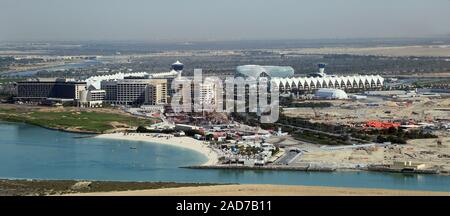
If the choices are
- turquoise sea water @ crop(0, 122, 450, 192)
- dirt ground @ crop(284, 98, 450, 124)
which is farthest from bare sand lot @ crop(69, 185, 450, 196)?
dirt ground @ crop(284, 98, 450, 124)

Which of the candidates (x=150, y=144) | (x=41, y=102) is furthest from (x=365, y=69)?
(x=150, y=144)

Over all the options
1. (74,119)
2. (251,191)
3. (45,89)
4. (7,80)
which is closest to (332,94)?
(45,89)

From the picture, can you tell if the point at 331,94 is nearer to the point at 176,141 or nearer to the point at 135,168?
the point at 176,141

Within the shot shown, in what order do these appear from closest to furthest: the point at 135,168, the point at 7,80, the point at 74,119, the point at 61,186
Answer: the point at 61,186
the point at 135,168
the point at 74,119
the point at 7,80

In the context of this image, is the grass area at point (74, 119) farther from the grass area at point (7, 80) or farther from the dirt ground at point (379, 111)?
the grass area at point (7, 80)
